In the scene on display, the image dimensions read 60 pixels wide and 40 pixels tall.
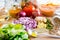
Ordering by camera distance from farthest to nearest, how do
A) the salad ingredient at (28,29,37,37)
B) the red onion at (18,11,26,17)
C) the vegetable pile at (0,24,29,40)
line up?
the red onion at (18,11,26,17)
the salad ingredient at (28,29,37,37)
the vegetable pile at (0,24,29,40)

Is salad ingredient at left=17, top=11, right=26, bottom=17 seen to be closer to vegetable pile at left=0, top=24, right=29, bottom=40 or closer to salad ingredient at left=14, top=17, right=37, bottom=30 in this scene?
salad ingredient at left=14, top=17, right=37, bottom=30

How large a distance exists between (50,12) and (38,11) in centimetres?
9

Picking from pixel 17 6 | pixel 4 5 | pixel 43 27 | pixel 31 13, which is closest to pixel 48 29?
pixel 43 27

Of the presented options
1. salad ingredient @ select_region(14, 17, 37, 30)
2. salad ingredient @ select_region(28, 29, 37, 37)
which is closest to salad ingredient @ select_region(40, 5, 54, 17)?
salad ingredient @ select_region(14, 17, 37, 30)

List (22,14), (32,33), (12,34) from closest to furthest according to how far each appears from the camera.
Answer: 1. (12,34)
2. (32,33)
3. (22,14)

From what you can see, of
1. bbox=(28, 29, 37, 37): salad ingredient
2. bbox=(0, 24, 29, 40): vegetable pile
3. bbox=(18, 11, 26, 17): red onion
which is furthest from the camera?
bbox=(18, 11, 26, 17): red onion

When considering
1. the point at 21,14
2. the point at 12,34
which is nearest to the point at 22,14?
the point at 21,14

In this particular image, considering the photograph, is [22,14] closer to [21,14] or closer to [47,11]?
[21,14]

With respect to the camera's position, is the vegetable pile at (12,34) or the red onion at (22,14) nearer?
the vegetable pile at (12,34)

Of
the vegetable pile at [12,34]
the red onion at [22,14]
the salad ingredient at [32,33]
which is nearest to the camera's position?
the vegetable pile at [12,34]

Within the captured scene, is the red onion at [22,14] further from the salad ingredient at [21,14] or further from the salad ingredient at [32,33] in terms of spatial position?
the salad ingredient at [32,33]

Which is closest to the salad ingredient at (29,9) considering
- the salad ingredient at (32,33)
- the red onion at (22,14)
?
the red onion at (22,14)

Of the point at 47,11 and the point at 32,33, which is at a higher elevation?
the point at 47,11

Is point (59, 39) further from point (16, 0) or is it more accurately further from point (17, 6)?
point (16, 0)
